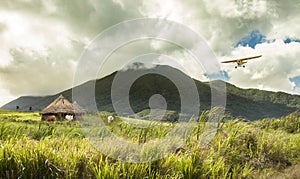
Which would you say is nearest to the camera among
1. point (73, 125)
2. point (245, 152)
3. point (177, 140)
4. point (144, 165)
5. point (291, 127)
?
point (144, 165)

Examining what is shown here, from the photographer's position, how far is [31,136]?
739 centimetres

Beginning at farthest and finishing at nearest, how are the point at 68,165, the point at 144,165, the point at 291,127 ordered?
the point at 291,127 < the point at 144,165 < the point at 68,165

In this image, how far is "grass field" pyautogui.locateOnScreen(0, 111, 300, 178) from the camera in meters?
5.12

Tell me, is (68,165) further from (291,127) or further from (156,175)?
(291,127)

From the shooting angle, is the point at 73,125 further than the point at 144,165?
Yes

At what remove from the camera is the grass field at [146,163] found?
5.12 metres

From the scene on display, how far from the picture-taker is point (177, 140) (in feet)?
22.9

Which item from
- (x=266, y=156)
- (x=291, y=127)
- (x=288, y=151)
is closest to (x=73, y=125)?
(x=266, y=156)

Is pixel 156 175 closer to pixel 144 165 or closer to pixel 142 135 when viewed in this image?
pixel 144 165

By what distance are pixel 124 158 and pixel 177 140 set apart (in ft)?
5.55

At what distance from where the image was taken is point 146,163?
5508 millimetres

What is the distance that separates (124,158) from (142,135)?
1620 mm

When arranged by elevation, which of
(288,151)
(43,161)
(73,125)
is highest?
(73,125)

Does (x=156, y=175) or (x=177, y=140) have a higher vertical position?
(x=177, y=140)
